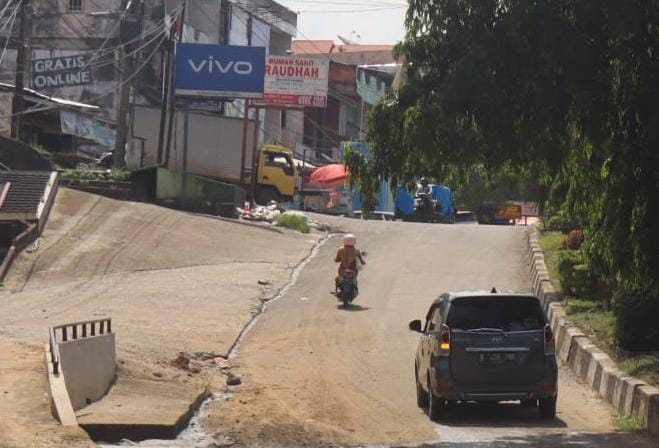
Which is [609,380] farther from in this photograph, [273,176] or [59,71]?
[59,71]

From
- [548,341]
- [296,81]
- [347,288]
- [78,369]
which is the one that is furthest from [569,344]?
[296,81]

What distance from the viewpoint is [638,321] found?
17.4m

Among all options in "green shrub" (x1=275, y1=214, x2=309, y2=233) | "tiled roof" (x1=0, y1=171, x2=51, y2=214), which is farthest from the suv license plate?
"green shrub" (x1=275, y1=214, x2=309, y2=233)

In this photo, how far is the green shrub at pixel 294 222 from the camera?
41.6 metres

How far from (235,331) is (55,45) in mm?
42305

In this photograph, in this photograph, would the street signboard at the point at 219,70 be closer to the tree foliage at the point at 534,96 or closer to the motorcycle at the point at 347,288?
the motorcycle at the point at 347,288

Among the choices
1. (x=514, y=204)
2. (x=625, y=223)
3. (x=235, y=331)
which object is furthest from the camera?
(x=514, y=204)

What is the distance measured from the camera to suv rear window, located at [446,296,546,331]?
49.0 feet

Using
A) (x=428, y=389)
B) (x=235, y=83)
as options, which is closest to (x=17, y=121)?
(x=235, y=83)

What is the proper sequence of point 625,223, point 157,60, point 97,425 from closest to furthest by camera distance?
point 97,425 → point 625,223 → point 157,60

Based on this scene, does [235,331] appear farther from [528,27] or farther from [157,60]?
[157,60]

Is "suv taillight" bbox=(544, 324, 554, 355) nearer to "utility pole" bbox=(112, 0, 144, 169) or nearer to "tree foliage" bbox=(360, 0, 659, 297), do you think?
"tree foliage" bbox=(360, 0, 659, 297)

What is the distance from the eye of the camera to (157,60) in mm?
61094

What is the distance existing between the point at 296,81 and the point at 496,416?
51218mm
